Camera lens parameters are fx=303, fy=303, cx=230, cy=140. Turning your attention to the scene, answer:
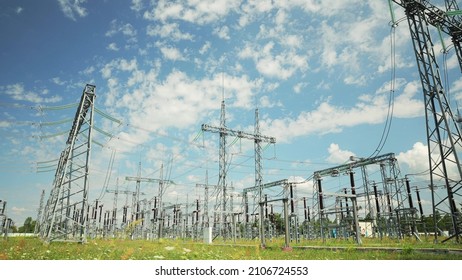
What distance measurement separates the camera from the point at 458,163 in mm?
12602

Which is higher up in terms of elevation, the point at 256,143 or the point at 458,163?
the point at 256,143

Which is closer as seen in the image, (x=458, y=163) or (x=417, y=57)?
(x=458, y=163)

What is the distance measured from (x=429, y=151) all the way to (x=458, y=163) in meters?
1.37

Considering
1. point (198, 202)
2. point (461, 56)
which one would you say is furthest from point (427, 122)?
point (198, 202)

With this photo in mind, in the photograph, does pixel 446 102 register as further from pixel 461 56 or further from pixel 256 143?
pixel 256 143

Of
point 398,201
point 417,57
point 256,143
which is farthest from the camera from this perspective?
point 256,143

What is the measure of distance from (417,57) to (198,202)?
3883 cm

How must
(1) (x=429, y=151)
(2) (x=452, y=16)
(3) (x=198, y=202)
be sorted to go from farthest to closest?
(3) (x=198, y=202)
(2) (x=452, y=16)
(1) (x=429, y=151)

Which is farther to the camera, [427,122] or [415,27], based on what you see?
[415,27]
